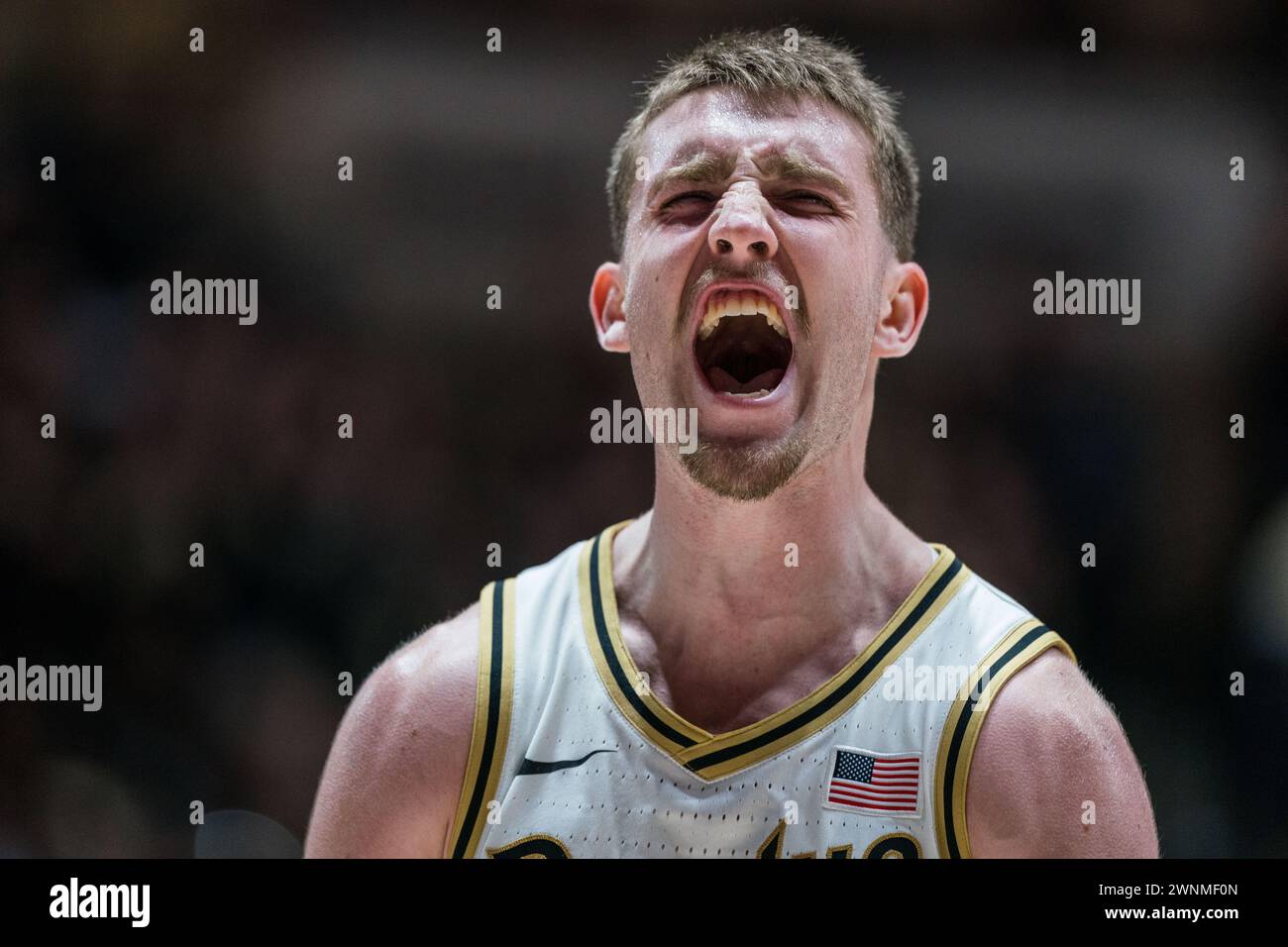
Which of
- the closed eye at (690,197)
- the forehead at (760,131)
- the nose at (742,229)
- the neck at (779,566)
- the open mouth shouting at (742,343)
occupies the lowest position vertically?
the neck at (779,566)

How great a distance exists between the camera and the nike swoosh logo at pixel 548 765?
2.42 meters

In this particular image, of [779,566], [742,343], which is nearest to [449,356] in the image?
[742,343]

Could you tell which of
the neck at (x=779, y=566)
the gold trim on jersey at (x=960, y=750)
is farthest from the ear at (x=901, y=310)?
the gold trim on jersey at (x=960, y=750)

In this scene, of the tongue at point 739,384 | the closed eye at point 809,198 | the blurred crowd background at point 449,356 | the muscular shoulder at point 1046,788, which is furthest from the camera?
the blurred crowd background at point 449,356

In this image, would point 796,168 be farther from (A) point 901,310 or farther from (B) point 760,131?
(A) point 901,310

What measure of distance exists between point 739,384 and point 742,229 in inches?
15.0

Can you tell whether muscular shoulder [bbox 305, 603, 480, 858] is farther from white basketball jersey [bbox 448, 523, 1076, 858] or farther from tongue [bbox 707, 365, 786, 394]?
tongue [bbox 707, 365, 786, 394]

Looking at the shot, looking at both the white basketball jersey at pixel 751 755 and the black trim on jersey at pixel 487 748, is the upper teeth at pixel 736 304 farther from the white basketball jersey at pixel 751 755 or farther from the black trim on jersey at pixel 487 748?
the black trim on jersey at pixel 487 748

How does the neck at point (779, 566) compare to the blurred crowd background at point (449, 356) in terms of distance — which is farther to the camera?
the blurred crowd background at point (449, 356)

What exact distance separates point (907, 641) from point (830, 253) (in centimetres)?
80

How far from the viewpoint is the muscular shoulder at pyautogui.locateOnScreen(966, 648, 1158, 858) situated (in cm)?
229

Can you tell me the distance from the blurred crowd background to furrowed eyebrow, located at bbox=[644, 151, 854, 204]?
17.8 inches

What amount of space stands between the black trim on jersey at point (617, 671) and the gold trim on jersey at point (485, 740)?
0.19m
